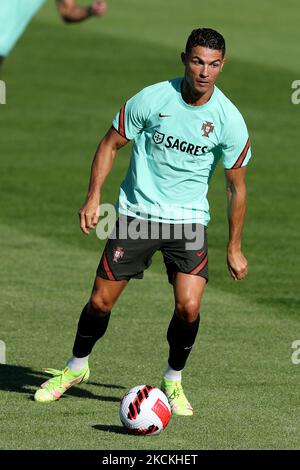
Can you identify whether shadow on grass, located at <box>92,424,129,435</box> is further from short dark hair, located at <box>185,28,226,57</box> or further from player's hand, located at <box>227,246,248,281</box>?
short dark hair, located at <box>185,28,226,57</box>

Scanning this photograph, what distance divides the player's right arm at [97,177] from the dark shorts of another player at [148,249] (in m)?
0.35

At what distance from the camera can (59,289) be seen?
45.2 feet

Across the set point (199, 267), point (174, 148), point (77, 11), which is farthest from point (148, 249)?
point (77, 11)

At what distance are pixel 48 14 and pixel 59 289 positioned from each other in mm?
25309

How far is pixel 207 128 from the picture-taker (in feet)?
31.1

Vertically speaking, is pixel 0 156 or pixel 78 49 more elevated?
pixel 0 156

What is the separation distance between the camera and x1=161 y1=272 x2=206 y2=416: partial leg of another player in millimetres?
9617

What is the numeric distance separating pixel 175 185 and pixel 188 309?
2.98 feet

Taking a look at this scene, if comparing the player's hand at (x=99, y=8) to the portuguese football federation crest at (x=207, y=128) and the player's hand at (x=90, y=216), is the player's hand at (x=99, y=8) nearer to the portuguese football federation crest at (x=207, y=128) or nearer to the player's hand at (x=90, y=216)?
the portuguese football federation crest at (x=207, y=128)

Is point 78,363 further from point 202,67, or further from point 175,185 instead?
point 202,67

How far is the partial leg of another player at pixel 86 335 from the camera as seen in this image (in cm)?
971

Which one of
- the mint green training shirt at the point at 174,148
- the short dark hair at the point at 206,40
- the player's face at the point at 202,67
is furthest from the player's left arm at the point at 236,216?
the short dark hair at the point at 206,40
